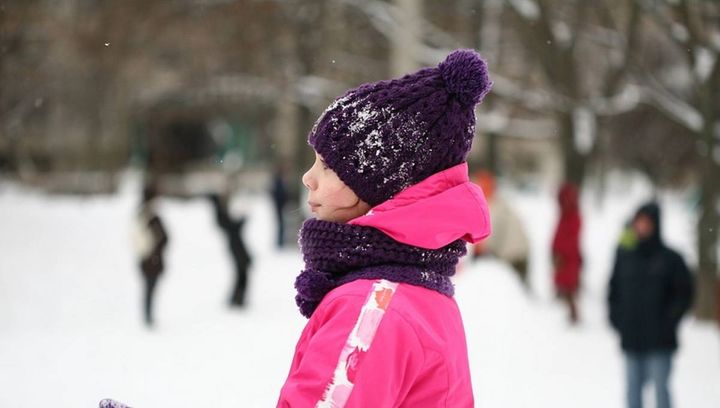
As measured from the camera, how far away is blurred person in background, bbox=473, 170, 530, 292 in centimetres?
1241

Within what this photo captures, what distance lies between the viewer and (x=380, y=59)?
872 inches

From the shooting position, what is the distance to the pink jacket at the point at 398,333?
1626 mm

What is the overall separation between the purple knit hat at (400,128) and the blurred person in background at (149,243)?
8458mm

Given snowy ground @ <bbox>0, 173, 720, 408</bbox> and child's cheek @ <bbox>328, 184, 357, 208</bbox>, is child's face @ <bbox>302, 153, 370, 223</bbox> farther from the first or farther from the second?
snowy ground @ <bbox>0, 173, 720, 408</bbox>

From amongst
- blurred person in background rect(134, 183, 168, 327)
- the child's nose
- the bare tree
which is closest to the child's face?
the child's nose

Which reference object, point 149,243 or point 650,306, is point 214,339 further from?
point 650,306

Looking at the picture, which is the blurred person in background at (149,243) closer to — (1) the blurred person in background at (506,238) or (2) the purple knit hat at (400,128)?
(1) the blurred person in background at (506,238)

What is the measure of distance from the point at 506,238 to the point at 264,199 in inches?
895

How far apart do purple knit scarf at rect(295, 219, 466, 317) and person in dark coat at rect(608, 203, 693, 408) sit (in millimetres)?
4809

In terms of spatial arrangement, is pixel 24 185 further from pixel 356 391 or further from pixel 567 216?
pixel 356 391

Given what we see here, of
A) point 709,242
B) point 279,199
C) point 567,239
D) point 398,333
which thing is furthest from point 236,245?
point 398,333

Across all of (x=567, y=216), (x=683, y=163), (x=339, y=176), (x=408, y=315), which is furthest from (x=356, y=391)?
(x=683, y=163)

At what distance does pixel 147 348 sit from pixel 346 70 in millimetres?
13878

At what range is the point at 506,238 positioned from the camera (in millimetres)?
12508
